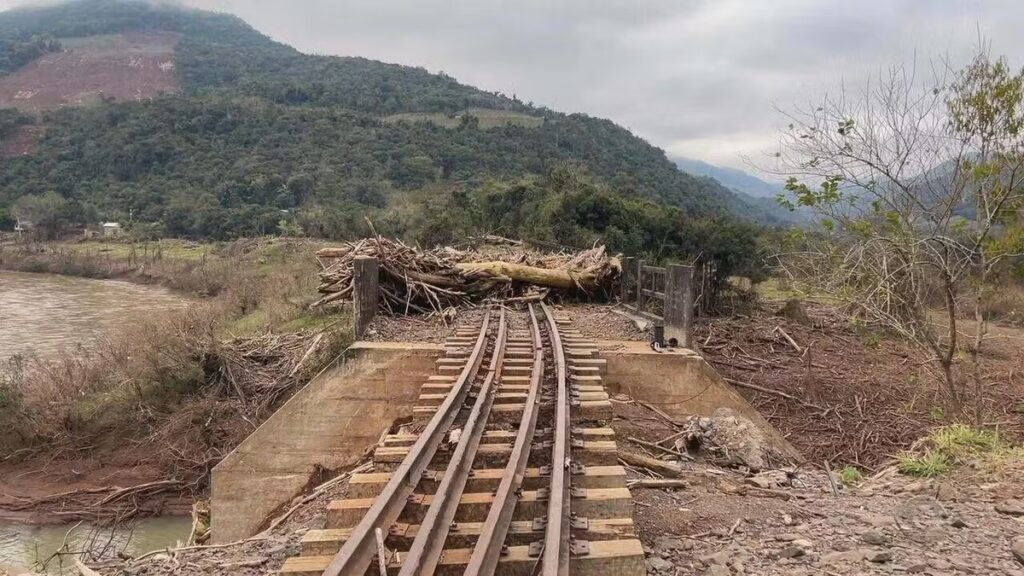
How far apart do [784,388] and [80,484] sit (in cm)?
1639

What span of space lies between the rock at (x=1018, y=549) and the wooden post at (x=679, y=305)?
5.53 metres

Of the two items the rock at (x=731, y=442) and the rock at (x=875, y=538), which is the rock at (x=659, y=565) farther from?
the rock at (x=731, y=442)

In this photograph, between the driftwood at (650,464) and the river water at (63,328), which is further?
the river water at (63,328)

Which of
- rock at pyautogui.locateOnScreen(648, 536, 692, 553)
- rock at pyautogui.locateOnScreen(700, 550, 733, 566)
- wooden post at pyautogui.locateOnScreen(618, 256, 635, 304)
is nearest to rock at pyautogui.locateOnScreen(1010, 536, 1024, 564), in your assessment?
rock at pyautogui.locateOnScreen(700, 550, 733, 566)

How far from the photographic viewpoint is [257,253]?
40.2 m

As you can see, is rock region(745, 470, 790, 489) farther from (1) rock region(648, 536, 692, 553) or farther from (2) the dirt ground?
(1) rock region(648, 536, 692, 553)

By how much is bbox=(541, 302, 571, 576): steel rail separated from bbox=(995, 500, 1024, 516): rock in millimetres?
2853

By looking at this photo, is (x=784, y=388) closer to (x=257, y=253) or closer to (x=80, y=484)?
(x=80, y=484)

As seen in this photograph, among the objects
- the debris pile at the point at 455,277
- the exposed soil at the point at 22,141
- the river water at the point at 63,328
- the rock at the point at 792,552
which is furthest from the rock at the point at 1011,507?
the exposed soil at the point at 22,141

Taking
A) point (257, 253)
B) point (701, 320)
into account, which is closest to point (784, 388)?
point (701, 320)

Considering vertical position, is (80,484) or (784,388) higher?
(784,388)

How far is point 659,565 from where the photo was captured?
3525 millimetres

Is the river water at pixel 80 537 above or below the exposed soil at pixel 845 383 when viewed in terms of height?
below

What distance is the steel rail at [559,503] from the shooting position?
2.97 meters
